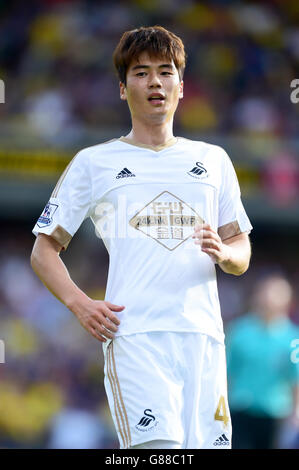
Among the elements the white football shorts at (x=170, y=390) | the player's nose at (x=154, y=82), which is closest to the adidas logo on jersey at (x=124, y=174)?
the player's nose at (x=154, y=82)

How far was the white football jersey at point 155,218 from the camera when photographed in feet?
12.1

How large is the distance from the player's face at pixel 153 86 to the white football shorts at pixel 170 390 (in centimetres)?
96

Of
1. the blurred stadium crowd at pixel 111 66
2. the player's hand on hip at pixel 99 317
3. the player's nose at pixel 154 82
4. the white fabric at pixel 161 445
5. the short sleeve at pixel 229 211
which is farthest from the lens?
the blurred stadium crowd at pixel 111 66

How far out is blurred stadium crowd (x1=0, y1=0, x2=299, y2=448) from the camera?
39.1 ft

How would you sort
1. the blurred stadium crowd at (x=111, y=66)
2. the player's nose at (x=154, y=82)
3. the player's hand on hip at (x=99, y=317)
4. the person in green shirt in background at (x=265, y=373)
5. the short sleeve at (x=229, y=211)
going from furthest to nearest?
the blurred stadium crowd at (x=111, y=66) < the person in green shirt in background at (x=265, y=373) < the short sleeve at (x=229, y=211) < the player's nose at (x=154, y=82) < the player's hand on hip at (x=99, y=317)

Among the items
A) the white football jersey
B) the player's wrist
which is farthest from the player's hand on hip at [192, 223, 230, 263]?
the player's wrist

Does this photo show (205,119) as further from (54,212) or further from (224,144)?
(54,212)

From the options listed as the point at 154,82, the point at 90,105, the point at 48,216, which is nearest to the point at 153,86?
the point at 154,82

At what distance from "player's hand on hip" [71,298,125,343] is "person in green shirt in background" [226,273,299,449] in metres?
3.09

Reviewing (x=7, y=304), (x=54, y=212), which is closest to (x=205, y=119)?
(x=7, y=304)

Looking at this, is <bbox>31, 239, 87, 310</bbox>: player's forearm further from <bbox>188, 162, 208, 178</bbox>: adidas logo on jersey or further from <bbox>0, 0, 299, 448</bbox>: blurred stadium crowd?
<bbox>0, 0, 299, 448</bbox>: blurred stadium crowd

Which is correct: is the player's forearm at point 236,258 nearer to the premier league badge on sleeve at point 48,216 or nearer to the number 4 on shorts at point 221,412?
the number 4 on shorts at point 221,412

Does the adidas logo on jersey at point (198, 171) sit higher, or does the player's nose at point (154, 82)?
the player's nose at point (154, 82)

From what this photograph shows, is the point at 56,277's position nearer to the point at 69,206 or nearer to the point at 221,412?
the point at 69,206
